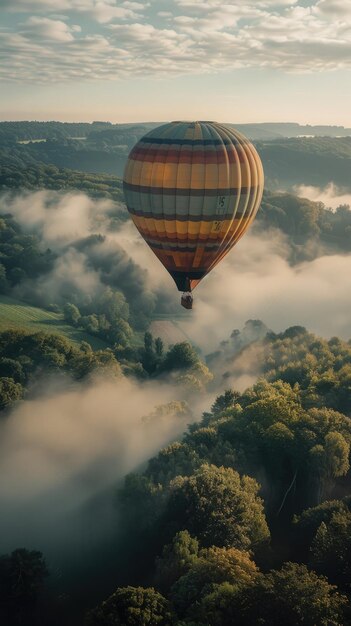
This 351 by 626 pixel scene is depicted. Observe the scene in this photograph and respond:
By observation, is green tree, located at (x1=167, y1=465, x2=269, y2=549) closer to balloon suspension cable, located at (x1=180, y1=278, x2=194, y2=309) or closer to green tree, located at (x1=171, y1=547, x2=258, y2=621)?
green tree, located at (x1=171, y1=547, x2=258, y2=621)

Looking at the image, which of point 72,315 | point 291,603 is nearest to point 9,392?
point 291,603

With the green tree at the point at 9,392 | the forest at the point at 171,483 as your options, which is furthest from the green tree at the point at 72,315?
the green tree at the point at 9,392

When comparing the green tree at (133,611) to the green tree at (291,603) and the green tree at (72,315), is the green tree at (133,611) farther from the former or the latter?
the green tree at (72,315)

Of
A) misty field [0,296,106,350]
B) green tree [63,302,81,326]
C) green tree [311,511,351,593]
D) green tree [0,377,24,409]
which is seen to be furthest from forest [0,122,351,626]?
misty field [0,296,106,350]

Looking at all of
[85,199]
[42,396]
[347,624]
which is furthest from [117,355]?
[85,199]

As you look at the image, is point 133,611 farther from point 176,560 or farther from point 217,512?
point 217,512

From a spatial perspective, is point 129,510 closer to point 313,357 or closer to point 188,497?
point 188,497

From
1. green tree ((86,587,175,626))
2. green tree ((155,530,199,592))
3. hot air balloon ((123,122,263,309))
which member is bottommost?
green tree ((155,530,199,592))
